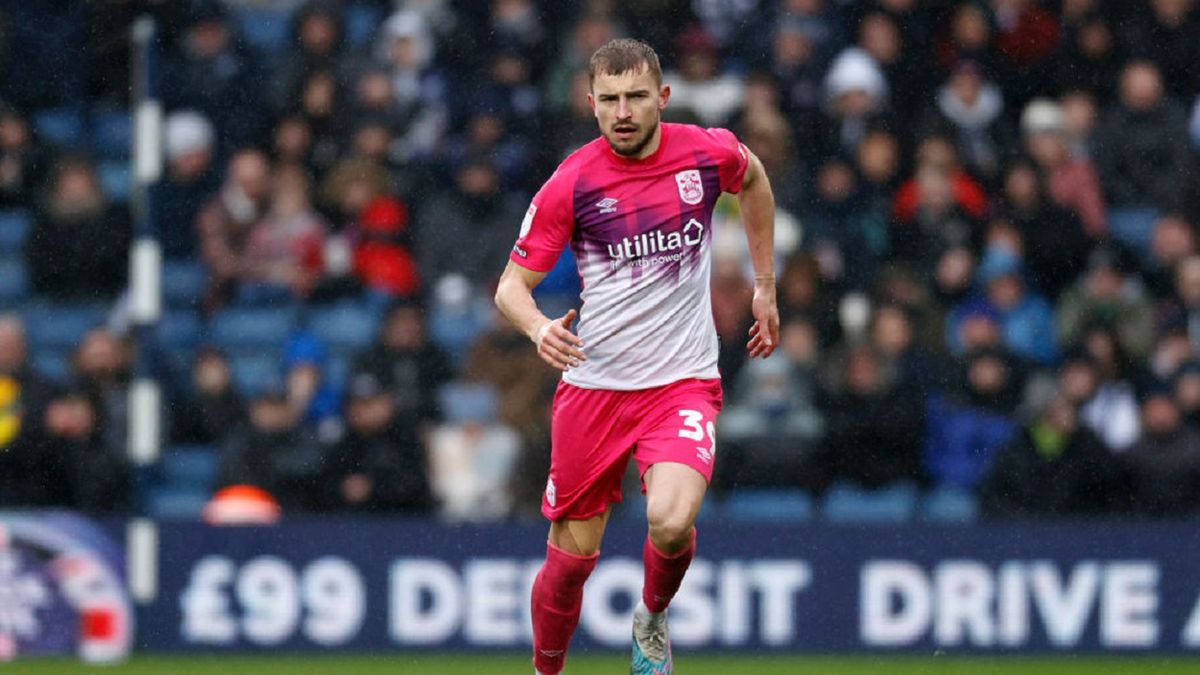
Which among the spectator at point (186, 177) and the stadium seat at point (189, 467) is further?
the spectator at point (186, 177)

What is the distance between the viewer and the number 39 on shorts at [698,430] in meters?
8.05

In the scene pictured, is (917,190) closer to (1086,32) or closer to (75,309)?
(1086,32)

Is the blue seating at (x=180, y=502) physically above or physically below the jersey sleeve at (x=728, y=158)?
below

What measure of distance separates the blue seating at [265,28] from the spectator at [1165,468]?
641 centimetres

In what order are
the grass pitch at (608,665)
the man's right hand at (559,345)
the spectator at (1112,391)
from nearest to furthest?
the man's right hand at (559,345)
the grass pitch at (608,665)
the spectator at (1112,391)

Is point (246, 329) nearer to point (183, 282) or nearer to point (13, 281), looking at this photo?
point (183, 282)

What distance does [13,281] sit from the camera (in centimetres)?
1454

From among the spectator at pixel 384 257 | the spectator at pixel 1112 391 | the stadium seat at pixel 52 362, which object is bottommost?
the spectator at pixel 1112 391

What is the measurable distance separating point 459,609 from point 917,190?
13.5ft

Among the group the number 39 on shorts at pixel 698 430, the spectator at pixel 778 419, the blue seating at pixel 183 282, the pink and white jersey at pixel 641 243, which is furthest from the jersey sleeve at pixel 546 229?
the blue seating at pixel 183 282

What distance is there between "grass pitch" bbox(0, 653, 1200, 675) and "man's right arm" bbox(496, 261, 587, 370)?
3.66m

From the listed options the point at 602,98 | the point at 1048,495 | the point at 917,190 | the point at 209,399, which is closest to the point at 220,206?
the point at 209,399

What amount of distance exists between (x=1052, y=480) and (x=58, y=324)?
21.8ft

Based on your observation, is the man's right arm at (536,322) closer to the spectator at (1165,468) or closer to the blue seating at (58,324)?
the spectator at (1165,468)
